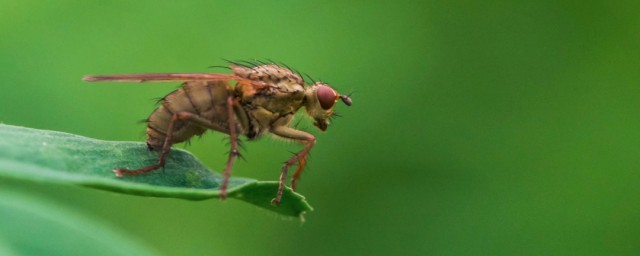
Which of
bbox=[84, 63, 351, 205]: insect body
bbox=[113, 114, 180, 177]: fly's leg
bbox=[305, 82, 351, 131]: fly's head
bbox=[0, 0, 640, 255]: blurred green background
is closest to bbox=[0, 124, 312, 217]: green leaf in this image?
bbox=[113, 114, 180, 177]: fly's leg

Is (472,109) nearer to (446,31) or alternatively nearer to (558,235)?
(446,31)

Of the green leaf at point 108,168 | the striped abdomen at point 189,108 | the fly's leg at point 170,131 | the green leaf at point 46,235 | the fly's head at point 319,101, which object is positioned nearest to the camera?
the green leaf at point 108,168

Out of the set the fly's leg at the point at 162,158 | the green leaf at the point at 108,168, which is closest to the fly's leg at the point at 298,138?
the fly's leg at the point at 162,158

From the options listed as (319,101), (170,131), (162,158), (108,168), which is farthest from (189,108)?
(108,168)

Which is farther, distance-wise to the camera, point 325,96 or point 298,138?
point 325,96

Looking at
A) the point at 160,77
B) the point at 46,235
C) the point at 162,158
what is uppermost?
the point at 160,77

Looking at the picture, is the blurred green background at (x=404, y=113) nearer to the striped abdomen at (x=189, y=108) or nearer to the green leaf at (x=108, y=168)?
the striped abdomen at (x=189, y=108)

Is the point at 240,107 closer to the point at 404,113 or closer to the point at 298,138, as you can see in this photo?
the point at 298,138
